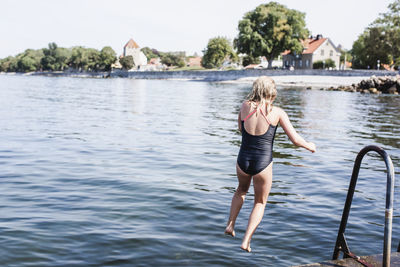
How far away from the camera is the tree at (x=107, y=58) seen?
16275 centimetres

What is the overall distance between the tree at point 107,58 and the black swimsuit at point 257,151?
163358 mm

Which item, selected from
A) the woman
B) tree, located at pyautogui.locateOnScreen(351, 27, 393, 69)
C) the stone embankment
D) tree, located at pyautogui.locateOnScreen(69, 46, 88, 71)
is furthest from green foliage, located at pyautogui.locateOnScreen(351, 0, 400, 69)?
tree, located at pyautogui.locateOnScreen(69, 46, 88, 71)

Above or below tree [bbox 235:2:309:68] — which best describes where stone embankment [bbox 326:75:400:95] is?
below

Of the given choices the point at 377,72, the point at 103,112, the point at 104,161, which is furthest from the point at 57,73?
the point at 104,161

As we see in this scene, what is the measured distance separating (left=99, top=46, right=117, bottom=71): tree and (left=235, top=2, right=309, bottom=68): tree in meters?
78.6

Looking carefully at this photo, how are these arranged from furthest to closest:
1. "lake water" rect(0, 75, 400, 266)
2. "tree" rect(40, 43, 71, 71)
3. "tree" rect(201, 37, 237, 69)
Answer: "tree" rect(40, 43, 71, 71)
"tree" rect(201, 37, 237, 69)
"lake water" rect(0, 75, 400, 266)

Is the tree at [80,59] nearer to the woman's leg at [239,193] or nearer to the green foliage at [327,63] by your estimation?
the green foliage at [327,63]

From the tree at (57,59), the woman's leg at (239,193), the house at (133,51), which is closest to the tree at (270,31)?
the woman's leg at (239,193)

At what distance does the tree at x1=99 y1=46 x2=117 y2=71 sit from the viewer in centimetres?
16275

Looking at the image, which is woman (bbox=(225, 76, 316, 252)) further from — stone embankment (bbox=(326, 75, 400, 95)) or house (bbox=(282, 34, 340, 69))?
house (bbox=(282, 34, 340, 69))

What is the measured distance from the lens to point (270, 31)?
90.7 m

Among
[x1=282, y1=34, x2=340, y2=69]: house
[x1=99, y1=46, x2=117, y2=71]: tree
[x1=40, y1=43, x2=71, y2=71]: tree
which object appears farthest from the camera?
[x1=40, y1=43, x2=71, y2=71]: tree

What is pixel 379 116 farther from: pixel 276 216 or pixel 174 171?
pixel 276 216

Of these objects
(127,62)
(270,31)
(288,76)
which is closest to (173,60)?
(127,62)
